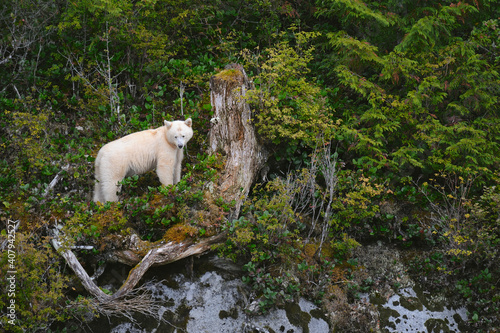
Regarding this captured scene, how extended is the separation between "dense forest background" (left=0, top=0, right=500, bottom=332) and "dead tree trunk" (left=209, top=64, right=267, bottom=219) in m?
0.23

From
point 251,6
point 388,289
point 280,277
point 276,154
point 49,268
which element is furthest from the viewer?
point 251,6

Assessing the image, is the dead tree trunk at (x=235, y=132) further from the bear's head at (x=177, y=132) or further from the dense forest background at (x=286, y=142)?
the bear's head at (x=177, y=132)

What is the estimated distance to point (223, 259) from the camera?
20.3ft

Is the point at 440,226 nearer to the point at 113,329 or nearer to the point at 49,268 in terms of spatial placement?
the point at 113,329

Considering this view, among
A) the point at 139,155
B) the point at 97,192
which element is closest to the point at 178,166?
the point at 139,155

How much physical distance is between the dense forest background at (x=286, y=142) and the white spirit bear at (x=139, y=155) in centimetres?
30

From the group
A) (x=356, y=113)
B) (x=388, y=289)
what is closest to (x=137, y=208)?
→ (x=388, y=289)

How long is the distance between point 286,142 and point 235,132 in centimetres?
111

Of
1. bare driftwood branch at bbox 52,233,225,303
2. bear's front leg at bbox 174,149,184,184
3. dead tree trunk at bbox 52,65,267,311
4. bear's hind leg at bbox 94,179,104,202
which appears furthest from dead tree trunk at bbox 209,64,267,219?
bear's hind leg at bbox 94,179,104,202

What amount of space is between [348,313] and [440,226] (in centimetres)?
253

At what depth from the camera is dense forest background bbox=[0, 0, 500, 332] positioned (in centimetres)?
606

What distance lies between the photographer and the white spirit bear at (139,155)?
5.87m

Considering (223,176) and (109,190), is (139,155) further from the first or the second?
(223,176)

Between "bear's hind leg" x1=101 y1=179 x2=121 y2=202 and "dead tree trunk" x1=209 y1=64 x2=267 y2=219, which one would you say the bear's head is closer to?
"bear's hind leg" x1=101 y1=179 x2=121 y2=202
